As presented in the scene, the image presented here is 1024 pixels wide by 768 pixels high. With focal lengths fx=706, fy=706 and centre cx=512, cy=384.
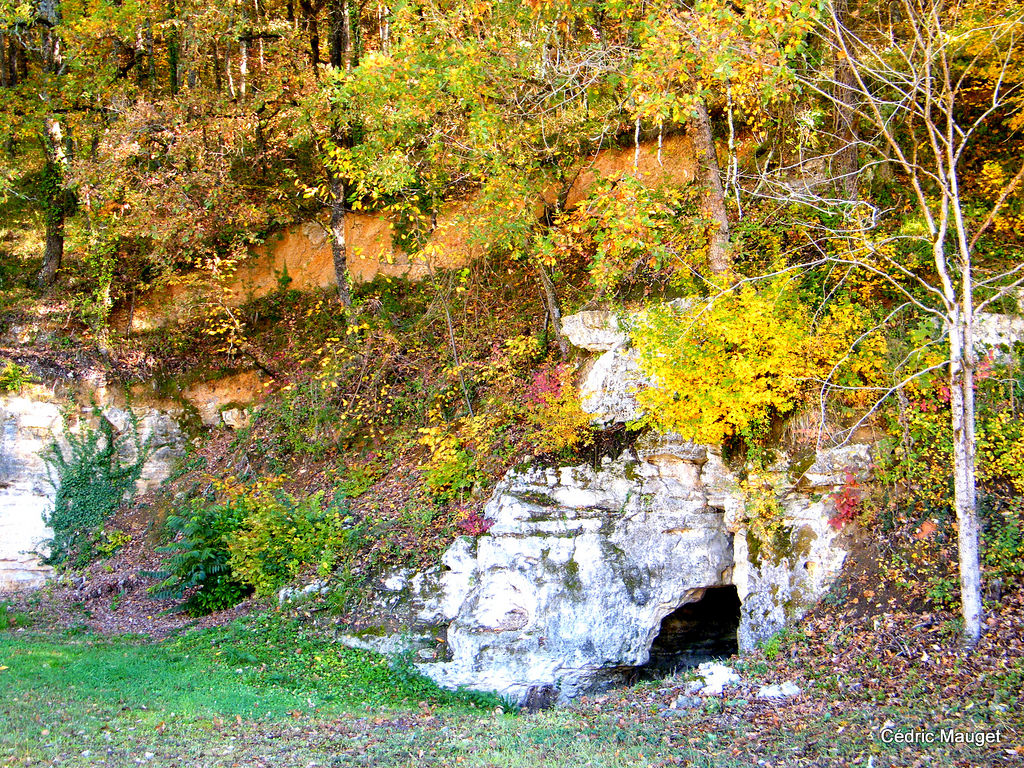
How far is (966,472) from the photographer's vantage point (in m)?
6.61

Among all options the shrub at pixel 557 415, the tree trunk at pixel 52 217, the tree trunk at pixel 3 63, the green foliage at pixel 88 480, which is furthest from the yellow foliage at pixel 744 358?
the tree trunk at pixel 3 63

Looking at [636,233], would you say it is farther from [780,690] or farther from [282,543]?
[282,543]

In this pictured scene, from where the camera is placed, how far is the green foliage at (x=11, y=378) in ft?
44.7

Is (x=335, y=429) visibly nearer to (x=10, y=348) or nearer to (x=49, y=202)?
(x=10, y=348)

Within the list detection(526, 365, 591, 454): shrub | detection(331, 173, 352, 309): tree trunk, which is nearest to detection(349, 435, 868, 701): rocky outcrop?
detection(526, 365, 591, 454): shrub

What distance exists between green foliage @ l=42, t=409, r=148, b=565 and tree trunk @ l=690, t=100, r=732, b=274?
38.0 ft

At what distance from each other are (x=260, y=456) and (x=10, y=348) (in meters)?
5.61

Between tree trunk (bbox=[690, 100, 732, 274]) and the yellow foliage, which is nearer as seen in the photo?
the yellow foliage

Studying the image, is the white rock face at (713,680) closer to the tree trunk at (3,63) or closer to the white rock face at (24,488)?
the white rock face at (24,488)

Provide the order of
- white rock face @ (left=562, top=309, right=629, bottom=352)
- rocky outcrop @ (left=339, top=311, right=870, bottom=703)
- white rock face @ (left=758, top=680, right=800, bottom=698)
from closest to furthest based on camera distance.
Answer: white rock face @ (left=758, top=680, right=800, bottom=698) → rocky outcrop @ (left=339, top=311, right=870, bottom=703) → white rock face @ (left=562, top=309, right=629, bottom=352)

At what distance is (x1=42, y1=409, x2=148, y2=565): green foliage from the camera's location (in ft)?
44.1

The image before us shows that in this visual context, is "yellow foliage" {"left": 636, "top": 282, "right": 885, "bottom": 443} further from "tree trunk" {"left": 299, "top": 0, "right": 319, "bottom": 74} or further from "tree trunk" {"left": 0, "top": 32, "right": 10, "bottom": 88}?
"tree trunk" {"left": 0, "top": 32, "right": 10, "bottom": 88}

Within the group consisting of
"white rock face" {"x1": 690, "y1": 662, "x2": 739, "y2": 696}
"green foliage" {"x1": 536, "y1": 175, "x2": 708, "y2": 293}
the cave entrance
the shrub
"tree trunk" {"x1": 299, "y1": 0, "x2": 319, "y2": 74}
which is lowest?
the cave entrance

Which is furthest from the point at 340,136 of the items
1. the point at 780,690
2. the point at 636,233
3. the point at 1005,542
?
the point at 1005,542
